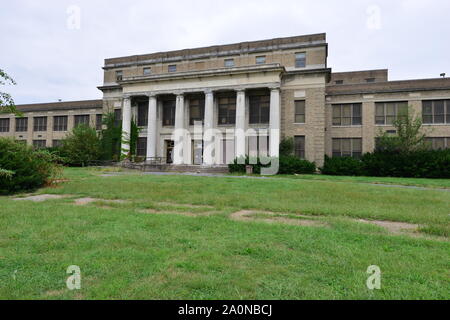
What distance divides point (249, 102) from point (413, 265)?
91.3 ft

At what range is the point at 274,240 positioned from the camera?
190 inches

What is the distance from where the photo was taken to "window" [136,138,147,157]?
3382cm

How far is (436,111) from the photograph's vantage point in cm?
2739

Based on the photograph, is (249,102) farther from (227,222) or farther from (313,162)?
(227,222)

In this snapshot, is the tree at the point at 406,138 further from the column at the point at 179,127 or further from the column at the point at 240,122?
the column at the point at 179,127

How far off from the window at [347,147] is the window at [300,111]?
16.0 feet

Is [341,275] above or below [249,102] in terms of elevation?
below

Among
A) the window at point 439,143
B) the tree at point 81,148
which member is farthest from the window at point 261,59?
the tree at point 81,148

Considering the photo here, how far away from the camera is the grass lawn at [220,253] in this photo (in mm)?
3000

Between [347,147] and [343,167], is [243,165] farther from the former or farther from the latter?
[347,147]

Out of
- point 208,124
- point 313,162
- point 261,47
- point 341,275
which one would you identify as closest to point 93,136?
point 208,124

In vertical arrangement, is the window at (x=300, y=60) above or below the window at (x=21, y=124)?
above
